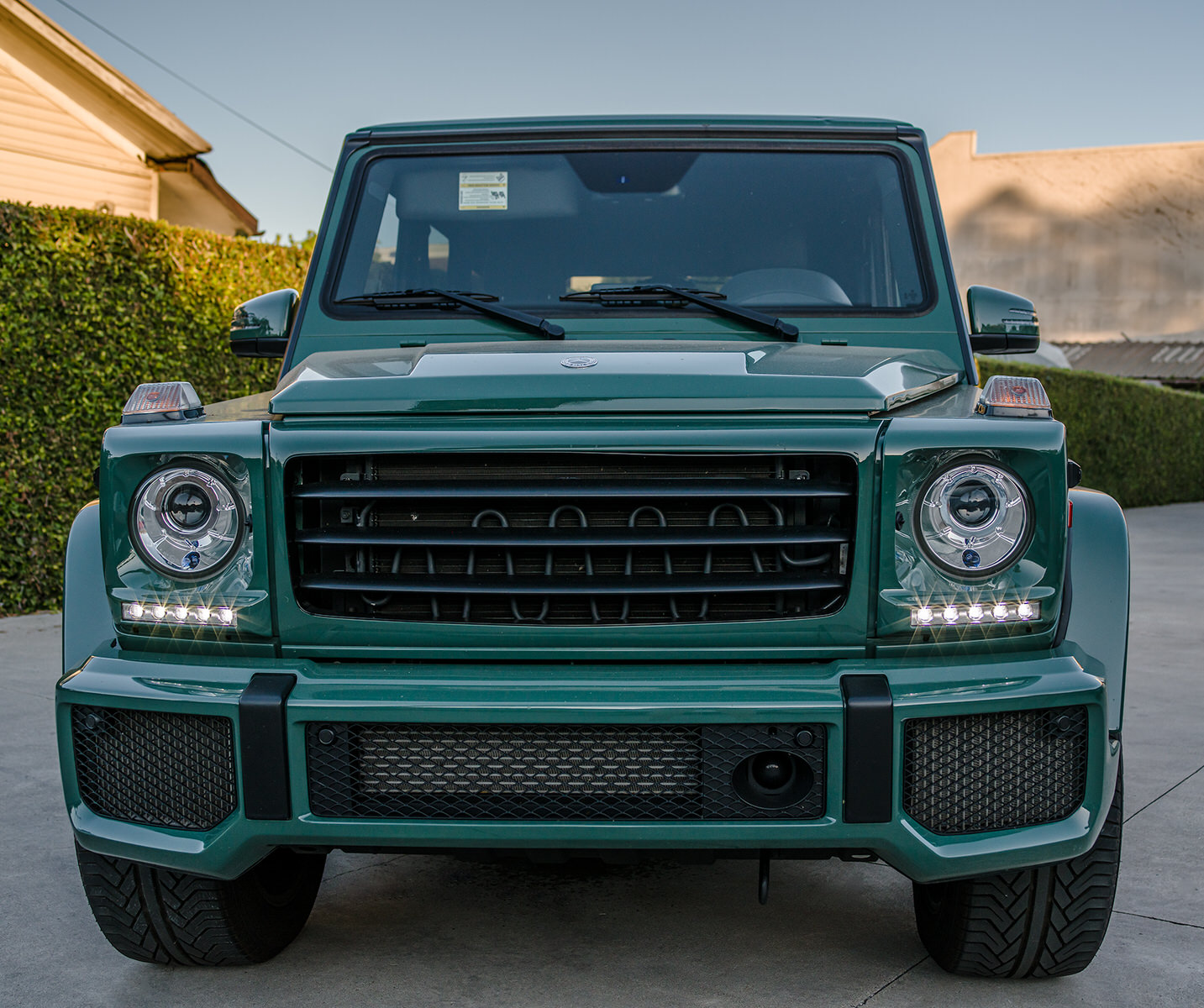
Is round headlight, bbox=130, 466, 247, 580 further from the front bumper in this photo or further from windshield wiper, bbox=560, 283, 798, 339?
windshield wiper, bbox=560, 283, 798, 339

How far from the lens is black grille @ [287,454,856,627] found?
7.50 feet

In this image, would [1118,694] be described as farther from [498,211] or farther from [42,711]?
[42,711]

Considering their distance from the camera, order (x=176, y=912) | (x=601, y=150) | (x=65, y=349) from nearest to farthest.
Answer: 1. (x=176, y=912)
2. (x=601, y=150)
3. (x=65, y=349)

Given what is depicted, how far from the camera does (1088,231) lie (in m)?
38.5

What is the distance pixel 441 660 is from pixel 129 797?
65cm

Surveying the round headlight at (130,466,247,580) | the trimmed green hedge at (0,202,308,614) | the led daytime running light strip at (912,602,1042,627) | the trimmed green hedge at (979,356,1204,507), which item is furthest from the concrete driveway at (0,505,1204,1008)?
→ the trimmed green hedge at (979,356,1204,507)

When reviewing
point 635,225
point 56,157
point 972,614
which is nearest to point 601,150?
point 635,225

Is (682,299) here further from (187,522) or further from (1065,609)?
(187,522)

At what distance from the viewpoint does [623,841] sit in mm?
2201

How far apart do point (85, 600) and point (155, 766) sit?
43cm

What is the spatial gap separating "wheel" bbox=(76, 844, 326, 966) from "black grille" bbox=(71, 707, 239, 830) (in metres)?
0.29

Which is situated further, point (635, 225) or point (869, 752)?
point (635, 225)

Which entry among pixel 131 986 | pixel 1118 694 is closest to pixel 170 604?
pixel 131 986

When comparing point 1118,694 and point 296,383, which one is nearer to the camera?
point 1118,694
